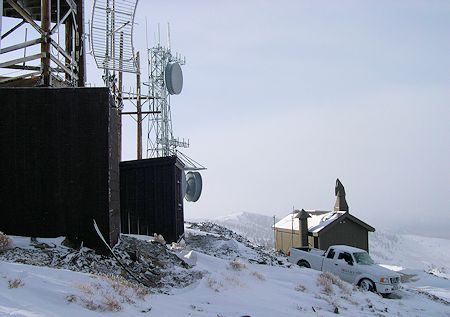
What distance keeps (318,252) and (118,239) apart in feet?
40.0

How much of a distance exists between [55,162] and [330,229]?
23.6m

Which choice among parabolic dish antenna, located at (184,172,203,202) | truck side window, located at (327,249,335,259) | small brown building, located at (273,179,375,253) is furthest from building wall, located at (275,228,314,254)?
truck side window, located at (327,249,335,259)

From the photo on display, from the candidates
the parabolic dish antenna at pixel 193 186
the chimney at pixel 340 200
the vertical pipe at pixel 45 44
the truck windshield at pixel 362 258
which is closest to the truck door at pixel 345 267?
the truck windshield at pixel 362 258

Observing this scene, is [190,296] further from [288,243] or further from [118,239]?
[288,243]

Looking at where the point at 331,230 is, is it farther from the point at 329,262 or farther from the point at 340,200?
the point at 329,262

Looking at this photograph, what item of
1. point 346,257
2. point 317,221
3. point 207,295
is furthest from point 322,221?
point 207,295

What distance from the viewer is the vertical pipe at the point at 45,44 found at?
11188 mm

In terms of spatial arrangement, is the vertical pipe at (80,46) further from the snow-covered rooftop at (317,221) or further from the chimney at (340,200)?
the chimney at (340,200)

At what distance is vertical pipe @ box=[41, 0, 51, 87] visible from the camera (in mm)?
11188

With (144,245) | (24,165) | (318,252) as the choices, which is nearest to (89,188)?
(24,165)

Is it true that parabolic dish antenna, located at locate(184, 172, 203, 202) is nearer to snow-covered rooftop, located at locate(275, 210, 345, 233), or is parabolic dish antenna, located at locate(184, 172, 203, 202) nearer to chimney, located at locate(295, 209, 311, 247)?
chimney, located at locate(295, 209, 311, 247)

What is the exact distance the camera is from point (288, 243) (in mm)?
33875

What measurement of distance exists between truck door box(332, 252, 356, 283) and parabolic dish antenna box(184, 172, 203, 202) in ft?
34.4

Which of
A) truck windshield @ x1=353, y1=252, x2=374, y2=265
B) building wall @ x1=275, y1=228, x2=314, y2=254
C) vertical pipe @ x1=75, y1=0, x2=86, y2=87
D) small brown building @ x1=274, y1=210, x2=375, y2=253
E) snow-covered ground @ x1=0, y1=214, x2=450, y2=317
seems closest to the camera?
snow-covered ground @ x1=0, y1=214, x2=450, y2=317
